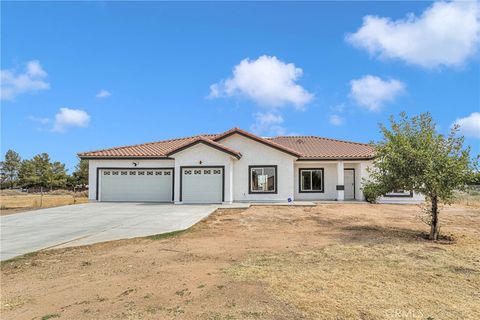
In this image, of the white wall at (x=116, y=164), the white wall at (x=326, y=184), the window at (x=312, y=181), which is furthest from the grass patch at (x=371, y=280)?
the white wall at (x=116, y=164)

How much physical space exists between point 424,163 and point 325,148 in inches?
625

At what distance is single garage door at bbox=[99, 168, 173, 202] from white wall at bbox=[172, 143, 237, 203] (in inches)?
85.9

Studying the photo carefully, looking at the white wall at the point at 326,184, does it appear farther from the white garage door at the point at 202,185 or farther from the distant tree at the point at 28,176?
the distant tree at the point at 28,176

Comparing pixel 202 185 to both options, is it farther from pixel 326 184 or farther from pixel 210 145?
pixel 326 184

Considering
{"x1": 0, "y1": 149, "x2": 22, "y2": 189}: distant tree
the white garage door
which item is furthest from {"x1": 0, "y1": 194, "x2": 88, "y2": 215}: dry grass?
{"x1": 0, "y1": 149, "x2": 22, "y2": 189}: distant tree

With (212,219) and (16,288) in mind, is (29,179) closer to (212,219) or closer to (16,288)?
(212,219)

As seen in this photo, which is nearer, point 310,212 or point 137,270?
point 137,270

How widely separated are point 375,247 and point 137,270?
22.3ft

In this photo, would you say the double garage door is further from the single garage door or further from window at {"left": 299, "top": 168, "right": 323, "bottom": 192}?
window at {"left": 299, "top": 168, "right": 323, "bottom": 192}

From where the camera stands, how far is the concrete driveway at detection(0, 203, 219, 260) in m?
11.7

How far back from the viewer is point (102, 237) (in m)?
12.3

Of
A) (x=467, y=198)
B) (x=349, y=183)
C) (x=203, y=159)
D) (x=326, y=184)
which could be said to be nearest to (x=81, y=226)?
(x=203, y=159)

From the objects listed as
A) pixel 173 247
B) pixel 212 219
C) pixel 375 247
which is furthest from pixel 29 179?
pixel 375 247

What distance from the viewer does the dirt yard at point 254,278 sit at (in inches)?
222
